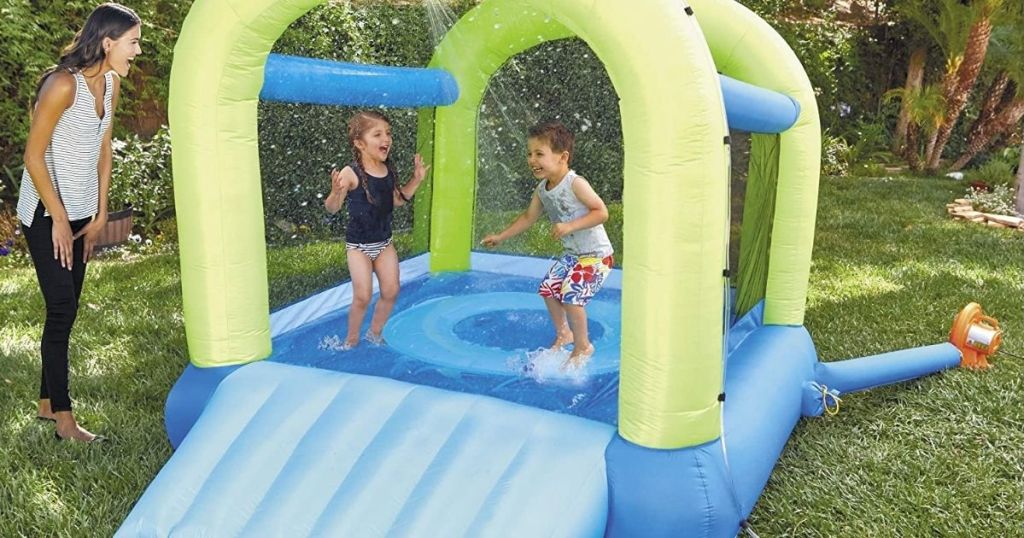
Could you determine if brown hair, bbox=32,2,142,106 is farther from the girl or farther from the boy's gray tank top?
the boy's gray tank top

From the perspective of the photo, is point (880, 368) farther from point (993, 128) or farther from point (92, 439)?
point (993, 128)

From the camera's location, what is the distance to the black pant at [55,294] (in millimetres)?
2689

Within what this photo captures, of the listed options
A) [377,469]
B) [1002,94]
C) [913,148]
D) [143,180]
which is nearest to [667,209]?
[377,469]

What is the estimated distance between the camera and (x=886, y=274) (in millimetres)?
5293

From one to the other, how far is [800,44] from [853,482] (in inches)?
349

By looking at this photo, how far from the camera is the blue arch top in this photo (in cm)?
245

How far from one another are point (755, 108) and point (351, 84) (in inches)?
63.8

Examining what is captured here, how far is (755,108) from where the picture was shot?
8.16 ft

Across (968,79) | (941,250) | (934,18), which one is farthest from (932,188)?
(941,250)

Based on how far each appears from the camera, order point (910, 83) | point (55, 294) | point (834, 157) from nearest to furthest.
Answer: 1. point (55, 294)
2. point (834, 157)
3. point (910, 83)

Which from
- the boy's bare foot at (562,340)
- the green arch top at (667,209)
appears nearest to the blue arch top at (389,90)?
the green arch top at (667,209)

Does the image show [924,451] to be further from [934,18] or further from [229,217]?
[934,18]

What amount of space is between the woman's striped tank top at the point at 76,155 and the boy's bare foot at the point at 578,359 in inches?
65.8

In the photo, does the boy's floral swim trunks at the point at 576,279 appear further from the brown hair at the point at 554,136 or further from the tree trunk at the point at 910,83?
the tree trunk at the point at 910,83
